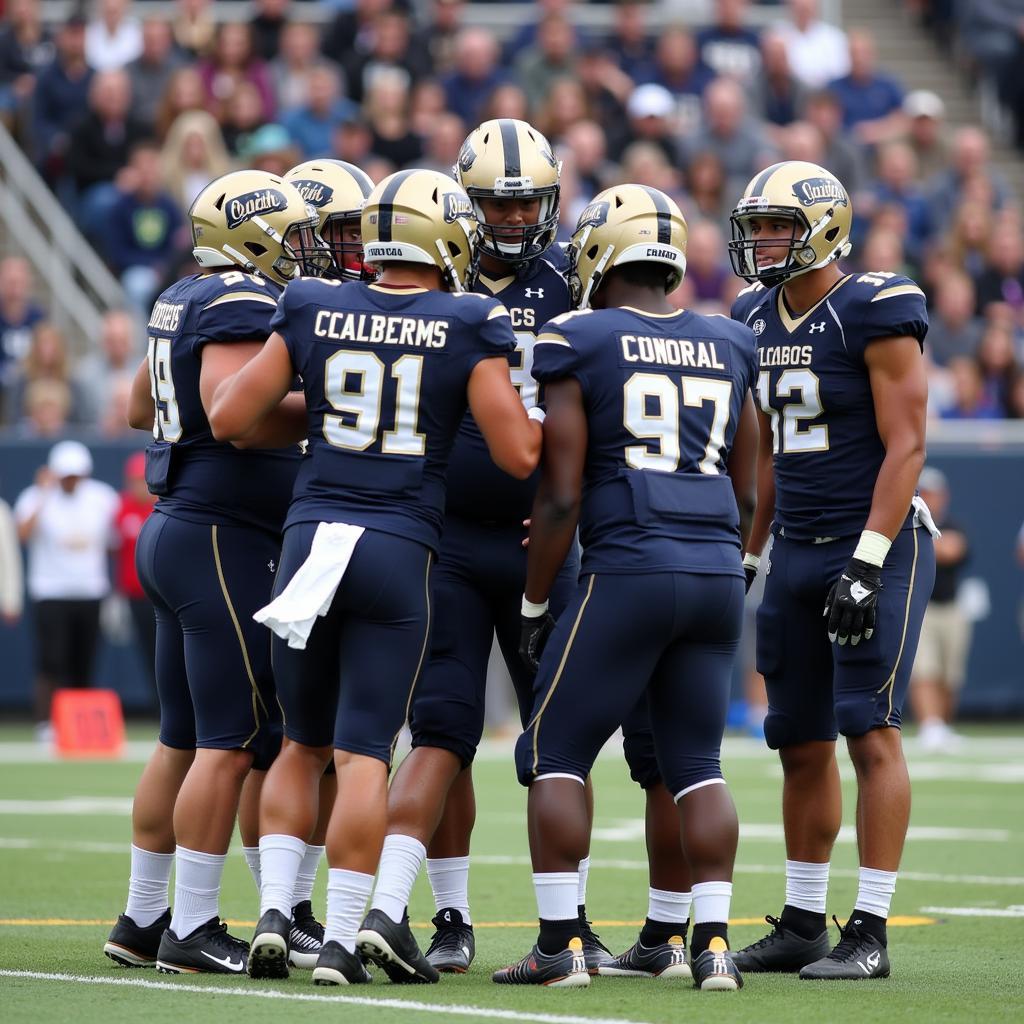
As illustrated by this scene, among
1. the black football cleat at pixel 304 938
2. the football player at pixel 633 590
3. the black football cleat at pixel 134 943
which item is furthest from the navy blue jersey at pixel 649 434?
the black football cleat at pixel 134 943

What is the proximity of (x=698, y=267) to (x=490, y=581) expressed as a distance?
10.1 meters

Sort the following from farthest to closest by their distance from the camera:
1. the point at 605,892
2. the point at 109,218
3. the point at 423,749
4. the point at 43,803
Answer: the point at 109,218, the point at 43,803, the point at 605,892, the point at 423,749

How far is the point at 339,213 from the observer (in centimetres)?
620

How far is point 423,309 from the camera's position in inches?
215

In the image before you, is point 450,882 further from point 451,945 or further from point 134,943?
point 134,943

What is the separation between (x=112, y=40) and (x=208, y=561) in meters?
11.9

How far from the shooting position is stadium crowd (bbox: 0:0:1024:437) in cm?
1522

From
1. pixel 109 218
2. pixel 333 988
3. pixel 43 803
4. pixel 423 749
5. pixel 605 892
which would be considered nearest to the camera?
pixel 333 988

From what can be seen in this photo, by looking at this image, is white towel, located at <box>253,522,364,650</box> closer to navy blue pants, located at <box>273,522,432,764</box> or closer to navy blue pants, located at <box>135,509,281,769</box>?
navy blue pants, located at <box>273,522,432,764</box>

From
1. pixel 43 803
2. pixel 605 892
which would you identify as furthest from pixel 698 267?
pixel 605 892

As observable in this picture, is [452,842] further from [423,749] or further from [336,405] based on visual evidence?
[336,405]

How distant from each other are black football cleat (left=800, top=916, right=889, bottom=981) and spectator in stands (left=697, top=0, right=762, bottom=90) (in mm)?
13249

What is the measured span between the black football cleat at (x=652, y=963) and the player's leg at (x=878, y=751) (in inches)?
14.4

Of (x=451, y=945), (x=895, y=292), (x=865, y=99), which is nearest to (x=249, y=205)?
(x=895, y=292)
